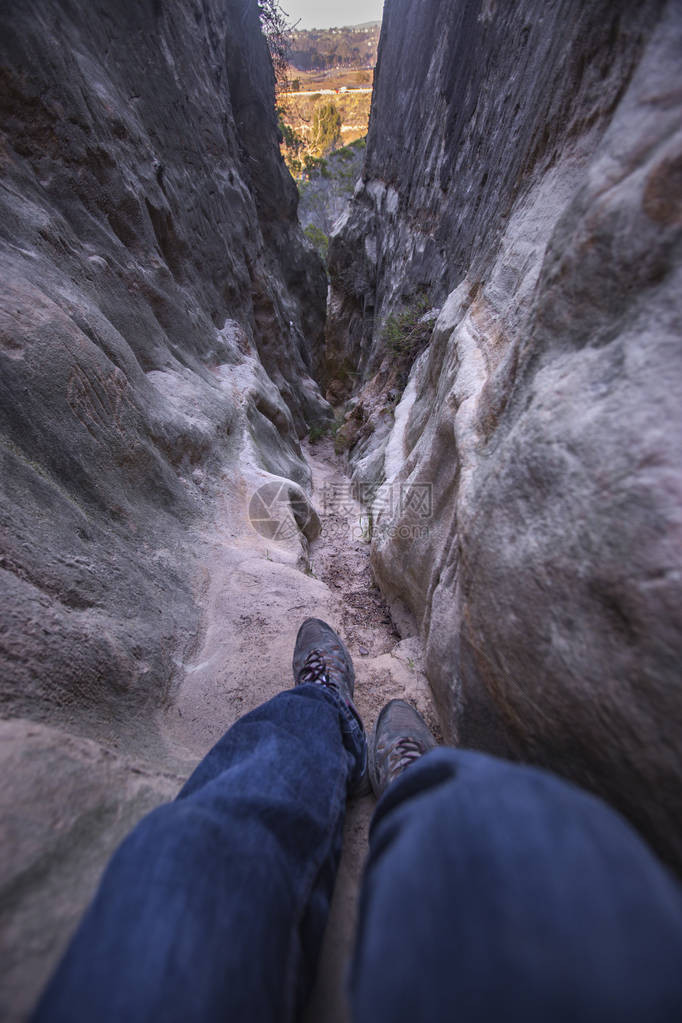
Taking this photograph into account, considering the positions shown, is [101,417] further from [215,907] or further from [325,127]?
[325,127]

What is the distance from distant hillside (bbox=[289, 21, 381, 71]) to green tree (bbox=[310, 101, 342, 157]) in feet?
16.3

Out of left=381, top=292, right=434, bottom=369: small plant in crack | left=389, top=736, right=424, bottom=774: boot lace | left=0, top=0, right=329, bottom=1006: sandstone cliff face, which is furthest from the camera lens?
left=381, top=292, right=434, bottom=369: small plant in crack

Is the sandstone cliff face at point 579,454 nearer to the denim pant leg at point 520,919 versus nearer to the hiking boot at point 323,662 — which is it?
the denim pant leg at point 520,919

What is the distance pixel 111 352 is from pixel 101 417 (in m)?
0.55

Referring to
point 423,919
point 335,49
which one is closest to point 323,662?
point 423,919

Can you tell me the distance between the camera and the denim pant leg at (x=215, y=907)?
0.52 meters

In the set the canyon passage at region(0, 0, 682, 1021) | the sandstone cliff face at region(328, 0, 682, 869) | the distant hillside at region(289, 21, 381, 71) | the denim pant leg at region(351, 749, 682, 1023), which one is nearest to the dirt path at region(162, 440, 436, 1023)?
the canyon passage at region(0, 0, 682, 1021)

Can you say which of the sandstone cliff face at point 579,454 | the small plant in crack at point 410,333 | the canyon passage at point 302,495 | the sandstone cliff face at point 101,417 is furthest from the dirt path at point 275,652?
the small plant in crack at point 410,333

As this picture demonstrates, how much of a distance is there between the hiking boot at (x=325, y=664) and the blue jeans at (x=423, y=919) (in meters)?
0.74

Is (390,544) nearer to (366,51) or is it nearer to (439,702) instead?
(439,702)

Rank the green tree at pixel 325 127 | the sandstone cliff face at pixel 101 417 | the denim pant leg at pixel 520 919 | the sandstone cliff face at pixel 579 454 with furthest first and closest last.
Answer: the green tree at pixel 325 127
the sandstone cliff face at pixel 101 417
the sandstone cliff face at pixel 579 454
the denim pant leg at pixel 520 919

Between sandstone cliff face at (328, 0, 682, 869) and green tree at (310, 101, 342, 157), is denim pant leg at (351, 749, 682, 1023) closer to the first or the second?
sandstone cliff face at (328, 0, 682, 869)

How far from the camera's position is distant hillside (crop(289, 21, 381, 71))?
2117 centimetres

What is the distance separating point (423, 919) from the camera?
484 mm
